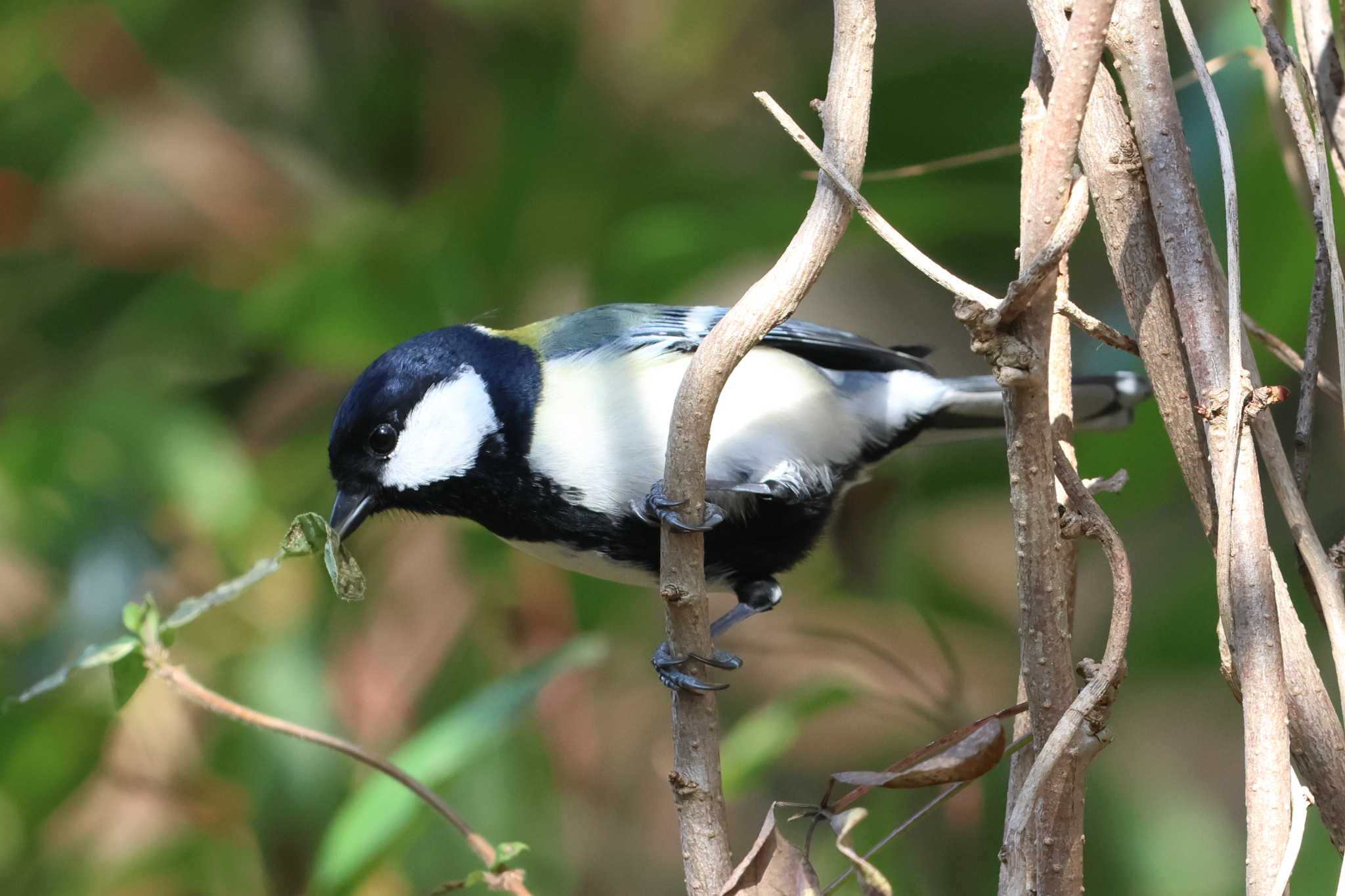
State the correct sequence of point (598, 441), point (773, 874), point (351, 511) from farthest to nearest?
point (351, 511), point (598, 441), point (773, 874)

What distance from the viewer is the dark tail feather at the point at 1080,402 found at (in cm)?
150

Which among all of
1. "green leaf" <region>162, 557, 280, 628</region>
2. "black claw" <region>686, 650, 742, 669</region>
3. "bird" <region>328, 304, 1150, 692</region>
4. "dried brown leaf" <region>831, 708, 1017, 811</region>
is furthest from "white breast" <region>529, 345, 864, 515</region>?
"dried brown leaf" <region>831, 708, 1017, 811</region>

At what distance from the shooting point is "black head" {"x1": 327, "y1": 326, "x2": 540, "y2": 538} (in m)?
1.31

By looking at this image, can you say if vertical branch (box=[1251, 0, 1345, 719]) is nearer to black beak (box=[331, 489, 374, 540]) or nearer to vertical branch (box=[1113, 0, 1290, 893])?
vertical branch (box=[1113, 0, 1290, 893])

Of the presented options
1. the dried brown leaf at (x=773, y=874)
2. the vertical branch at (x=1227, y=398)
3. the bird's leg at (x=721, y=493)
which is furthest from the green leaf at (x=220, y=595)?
the vertical branch at (x=1227, y=398)

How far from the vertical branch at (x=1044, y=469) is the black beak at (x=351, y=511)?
0.84 metres

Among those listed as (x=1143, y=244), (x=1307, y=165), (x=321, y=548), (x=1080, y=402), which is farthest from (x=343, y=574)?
(x=1080, y=402)

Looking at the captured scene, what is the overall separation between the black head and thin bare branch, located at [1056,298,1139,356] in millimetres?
660

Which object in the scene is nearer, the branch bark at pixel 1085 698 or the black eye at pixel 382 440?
the branch bark at pixel 1085 698

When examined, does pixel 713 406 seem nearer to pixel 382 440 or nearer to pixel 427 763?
pixel 382 440

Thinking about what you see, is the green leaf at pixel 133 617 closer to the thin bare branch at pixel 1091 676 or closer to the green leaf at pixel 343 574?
the green leaf at pixel 343 574

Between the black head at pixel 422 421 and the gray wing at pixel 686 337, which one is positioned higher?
the gray wing at pixel 686 337

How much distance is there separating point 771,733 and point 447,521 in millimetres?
848

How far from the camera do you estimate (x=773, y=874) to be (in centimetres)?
70
